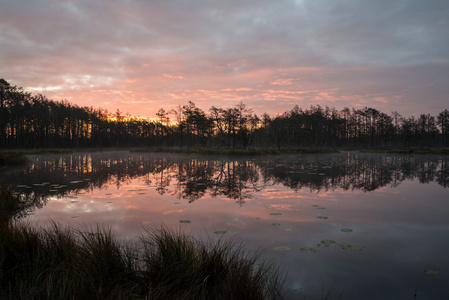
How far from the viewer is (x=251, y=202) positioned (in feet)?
28.2

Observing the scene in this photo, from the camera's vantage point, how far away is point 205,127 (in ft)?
203

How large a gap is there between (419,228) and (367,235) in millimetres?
1594

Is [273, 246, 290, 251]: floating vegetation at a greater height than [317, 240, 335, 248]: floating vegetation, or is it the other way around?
[273, 246, 290, 251]: floating vegetation

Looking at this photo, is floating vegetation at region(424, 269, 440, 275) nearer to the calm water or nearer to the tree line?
the calm water

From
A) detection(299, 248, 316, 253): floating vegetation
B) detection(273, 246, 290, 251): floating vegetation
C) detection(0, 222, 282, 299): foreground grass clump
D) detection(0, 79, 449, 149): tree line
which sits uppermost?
detection(0, 79, 449, 149): tree line

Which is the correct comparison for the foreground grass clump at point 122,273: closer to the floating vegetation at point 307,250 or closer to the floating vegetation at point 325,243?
the floating vegetation at point 307,250

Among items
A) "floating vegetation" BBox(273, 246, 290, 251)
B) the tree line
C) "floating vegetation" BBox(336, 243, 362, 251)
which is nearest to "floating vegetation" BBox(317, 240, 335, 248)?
"floating vegetation" BBox(336, 243, 362, 251)

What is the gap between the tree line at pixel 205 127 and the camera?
55.8 metres

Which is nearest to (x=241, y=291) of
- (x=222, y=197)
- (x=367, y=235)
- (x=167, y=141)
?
(x=367, y=235)

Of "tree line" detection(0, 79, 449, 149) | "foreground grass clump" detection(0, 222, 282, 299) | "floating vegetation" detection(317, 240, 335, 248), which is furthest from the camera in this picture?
"tree line" detection(0, 79, 449, 149)

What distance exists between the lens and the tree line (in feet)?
183

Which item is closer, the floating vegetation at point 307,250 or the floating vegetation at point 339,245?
the floating vegetation at point 307,250

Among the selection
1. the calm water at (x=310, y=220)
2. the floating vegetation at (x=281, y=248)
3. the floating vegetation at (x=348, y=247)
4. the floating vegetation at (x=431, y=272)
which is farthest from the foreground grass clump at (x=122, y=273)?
the floating vegetation at (x=431, y=272)

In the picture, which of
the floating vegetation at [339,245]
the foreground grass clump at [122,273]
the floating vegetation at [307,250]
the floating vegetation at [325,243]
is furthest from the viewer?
the floating vegetation at [325,243]
